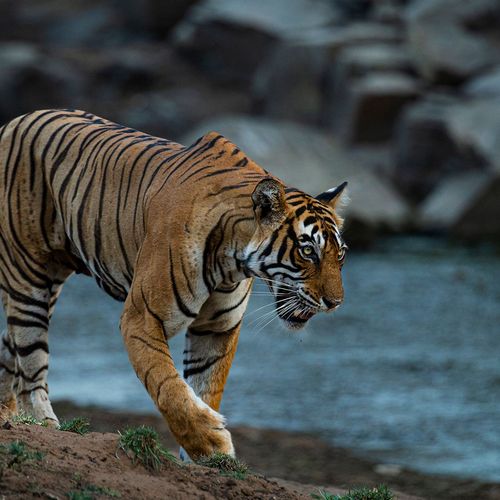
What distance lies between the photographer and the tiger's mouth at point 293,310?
4.97 m

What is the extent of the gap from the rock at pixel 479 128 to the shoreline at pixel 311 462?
28.4 feet

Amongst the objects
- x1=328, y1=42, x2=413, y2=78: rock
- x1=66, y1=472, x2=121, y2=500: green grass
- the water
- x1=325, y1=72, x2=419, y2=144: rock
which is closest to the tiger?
x1=66, y1=472, x2=121, y2=500: green grass

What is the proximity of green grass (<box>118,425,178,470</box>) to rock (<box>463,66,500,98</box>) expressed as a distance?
51.4ft

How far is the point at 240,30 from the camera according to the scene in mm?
25422

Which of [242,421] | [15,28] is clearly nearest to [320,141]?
[242,421]

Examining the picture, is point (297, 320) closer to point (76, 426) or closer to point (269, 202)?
point (269, 202)

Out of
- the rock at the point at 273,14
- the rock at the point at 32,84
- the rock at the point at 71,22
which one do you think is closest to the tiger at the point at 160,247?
the rock at the point at 273,14

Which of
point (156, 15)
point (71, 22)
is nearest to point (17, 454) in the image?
point (156, 15)

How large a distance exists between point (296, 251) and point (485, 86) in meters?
15.6

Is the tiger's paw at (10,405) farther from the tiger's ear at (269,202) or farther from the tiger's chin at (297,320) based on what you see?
the tiger's ear at (269,202)

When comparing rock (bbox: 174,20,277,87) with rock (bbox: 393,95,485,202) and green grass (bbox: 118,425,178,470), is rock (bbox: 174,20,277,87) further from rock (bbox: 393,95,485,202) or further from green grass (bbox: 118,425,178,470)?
green grass (bbox: 118,425,178,470)

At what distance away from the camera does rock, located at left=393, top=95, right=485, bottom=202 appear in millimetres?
19359

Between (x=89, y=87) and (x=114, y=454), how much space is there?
21.8 m

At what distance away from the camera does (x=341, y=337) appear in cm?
Result: 1290
